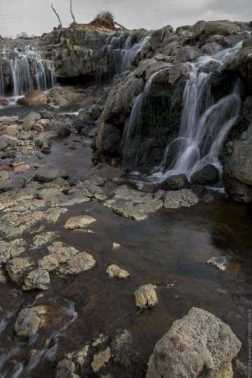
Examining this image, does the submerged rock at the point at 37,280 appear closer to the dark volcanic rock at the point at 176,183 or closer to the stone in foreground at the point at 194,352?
the stone in foreground at the point at 194,352

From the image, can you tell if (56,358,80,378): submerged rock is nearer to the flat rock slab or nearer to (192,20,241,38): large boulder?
the flat rock slab

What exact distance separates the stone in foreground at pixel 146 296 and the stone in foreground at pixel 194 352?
673mm

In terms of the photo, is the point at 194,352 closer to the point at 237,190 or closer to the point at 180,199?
the point at 180,199

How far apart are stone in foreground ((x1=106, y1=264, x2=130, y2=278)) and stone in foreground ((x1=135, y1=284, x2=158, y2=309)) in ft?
1.42

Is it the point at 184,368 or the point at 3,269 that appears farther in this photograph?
the point at 3,269

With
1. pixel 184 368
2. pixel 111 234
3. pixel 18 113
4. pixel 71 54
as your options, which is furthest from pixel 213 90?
pixel 71 54

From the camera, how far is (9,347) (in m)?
4.24

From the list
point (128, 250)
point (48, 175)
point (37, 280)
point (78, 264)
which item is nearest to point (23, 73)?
point (48, 175)

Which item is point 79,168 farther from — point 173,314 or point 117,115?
point 173,314

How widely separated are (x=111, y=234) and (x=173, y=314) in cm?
248

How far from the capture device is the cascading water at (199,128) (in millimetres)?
9359

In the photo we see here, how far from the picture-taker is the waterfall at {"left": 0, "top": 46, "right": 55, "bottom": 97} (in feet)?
80.6

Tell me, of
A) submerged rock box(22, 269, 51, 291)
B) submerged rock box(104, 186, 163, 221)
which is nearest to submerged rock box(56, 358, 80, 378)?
submerged rock box(22, 269, 51, 291)

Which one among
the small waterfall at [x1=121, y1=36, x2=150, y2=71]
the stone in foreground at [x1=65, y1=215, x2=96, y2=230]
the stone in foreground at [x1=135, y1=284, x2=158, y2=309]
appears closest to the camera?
the stone in foreground at [x1=135, y1=284, x2=158, y2=309]
